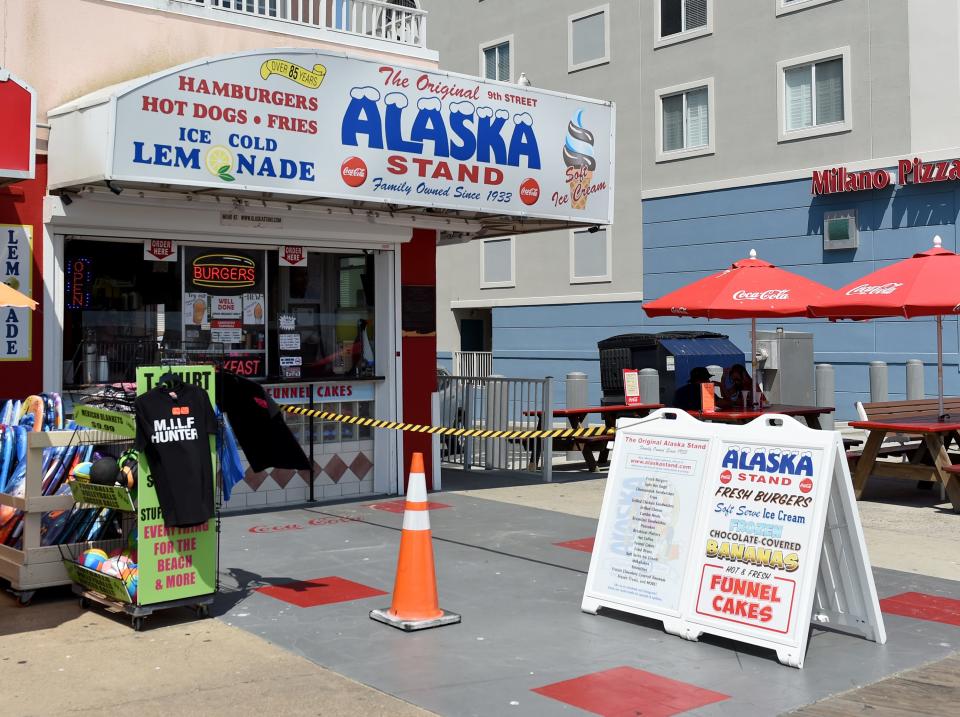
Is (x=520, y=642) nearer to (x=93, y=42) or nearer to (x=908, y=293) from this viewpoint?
(x=93, y=42)

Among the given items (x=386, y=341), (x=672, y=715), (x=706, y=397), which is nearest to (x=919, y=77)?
(x=706, y=397)

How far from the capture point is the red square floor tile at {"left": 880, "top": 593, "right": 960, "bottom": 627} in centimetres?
728

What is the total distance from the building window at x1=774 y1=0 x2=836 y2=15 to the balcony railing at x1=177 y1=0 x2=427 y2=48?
510 inches

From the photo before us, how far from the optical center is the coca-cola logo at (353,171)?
10.6 meters

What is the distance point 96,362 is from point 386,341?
3358 mm

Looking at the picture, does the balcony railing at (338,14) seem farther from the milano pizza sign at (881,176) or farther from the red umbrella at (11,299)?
the milano pizza sign at (881,176)

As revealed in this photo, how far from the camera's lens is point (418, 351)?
1280 cm

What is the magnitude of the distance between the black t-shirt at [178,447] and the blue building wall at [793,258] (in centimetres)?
1741

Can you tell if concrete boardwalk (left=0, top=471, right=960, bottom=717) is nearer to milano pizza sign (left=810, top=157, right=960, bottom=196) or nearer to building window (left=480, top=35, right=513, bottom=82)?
milano pizza sign (left=810, top=157, right=960, bottom=196)

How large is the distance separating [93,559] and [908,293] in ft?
29.8

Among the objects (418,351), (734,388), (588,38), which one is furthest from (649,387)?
(588,38)

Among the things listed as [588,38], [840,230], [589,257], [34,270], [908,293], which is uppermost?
[588,38]

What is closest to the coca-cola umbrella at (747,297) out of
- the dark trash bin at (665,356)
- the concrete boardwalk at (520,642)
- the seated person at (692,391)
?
the seated person at (692,391)

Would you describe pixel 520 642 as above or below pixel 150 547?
below
